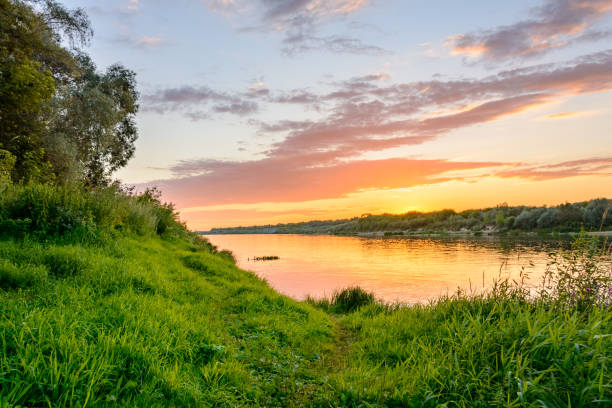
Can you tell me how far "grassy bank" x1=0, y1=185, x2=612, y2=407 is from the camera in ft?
9.88

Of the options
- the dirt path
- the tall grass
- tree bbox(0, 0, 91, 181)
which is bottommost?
the dirt path

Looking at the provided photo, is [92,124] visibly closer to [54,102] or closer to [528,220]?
[54,102]

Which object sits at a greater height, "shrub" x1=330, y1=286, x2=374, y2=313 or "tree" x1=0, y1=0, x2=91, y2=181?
"tree" x1=0, y1=0, x2=91, y2=181

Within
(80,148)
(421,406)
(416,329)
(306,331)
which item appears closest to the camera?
(421,406)

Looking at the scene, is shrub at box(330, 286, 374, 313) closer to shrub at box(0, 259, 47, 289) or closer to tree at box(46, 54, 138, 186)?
shrub at box(0, 259, 47, 289)

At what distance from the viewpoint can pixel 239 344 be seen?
5.08 metres

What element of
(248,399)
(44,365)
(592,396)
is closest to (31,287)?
(44,365)

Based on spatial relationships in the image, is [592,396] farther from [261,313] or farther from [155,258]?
[155,258]

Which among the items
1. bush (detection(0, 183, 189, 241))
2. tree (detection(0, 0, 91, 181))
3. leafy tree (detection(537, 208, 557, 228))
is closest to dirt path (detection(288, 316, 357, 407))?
bush (detection(0, 183, 189, 241))

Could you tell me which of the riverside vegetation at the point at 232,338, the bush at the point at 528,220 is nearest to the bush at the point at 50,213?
the riverside vegetation at the point at 232,338

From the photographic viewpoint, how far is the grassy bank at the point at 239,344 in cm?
301

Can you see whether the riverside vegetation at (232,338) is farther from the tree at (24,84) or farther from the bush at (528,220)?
the bush at (528,220)

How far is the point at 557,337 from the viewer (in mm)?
3586

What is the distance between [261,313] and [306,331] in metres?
1.13
